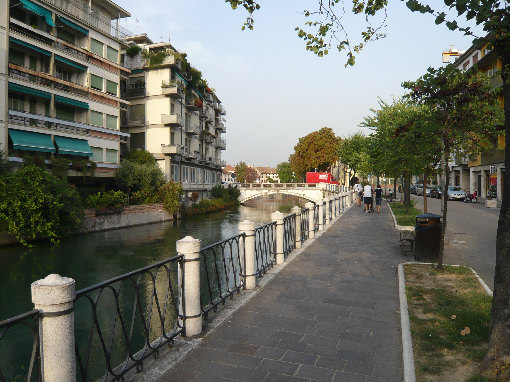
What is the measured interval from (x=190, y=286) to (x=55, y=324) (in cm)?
216

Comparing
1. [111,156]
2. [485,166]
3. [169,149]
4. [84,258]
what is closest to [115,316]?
[84,258]

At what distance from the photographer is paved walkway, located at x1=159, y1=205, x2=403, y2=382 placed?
390 centimetres

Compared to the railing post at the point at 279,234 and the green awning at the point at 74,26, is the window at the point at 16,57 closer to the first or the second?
the green awning at the point at 74,26

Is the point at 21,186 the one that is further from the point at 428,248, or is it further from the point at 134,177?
the point at 428,248

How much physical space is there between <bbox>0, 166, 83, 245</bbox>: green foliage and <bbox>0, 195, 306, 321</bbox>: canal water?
86 cm

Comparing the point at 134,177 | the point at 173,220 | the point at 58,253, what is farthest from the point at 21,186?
the point at 173,220

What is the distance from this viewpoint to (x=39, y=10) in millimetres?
24547

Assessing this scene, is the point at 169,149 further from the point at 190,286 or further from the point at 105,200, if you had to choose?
the point at 190,286

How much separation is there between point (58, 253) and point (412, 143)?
16.5m

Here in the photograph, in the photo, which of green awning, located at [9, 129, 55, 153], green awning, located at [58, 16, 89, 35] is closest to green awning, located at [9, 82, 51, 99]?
green awning, located at [9, 129, 55, 153]

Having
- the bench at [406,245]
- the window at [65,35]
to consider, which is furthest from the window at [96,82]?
the bench at [406,245]

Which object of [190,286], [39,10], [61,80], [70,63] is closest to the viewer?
[190,286]

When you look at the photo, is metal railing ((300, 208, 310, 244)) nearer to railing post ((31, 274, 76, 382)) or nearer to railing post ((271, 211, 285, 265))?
railing post ((271, 211, 285, 265))

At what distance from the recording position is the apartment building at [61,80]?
22.9 m
